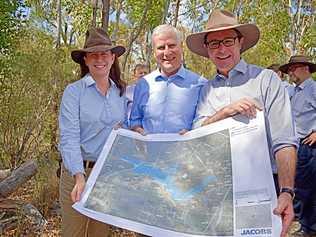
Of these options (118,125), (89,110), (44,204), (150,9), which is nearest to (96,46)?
(89,110)

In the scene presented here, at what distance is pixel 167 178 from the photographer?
8.61ft

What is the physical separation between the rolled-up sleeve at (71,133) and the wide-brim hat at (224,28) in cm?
87

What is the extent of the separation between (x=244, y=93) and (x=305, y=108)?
4026 mm

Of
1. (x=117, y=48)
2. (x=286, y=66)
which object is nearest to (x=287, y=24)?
(x=286, y=66)

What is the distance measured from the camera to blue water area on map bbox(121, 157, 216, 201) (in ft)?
8.06

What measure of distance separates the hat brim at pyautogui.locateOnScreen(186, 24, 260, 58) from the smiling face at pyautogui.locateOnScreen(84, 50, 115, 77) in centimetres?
61

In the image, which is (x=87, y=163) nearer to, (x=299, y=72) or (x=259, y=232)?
(x=259, y=232)

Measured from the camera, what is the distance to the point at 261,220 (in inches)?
86.0

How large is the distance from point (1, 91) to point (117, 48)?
4.49 m

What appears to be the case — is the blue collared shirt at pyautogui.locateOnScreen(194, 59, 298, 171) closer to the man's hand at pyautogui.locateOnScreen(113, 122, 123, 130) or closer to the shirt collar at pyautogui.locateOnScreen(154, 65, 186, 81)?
the shirt collar at pyautogui.locateOnScreen(154, 65, 186, 81)

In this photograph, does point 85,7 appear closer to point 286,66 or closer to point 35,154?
point 35,154

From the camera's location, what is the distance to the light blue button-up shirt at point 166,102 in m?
3.08

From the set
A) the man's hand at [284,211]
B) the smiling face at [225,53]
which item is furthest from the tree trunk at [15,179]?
the man's hand at [284,211]

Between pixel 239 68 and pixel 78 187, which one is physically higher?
pixel 239 68
